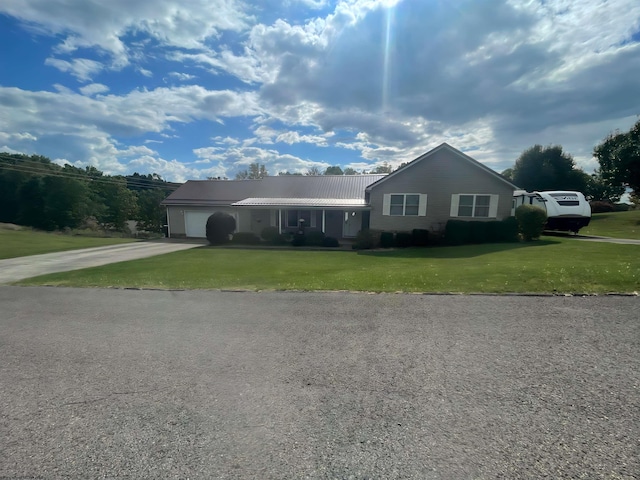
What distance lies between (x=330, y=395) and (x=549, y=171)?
45349 mm

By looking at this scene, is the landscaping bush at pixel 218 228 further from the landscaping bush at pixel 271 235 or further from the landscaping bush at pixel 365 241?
the landscaping bush at pixel 365 241

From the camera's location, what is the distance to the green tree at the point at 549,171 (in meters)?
37.3

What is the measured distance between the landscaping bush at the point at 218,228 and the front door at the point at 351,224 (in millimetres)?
8830

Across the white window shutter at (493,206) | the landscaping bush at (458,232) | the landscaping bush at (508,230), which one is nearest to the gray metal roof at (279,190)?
the landscaping bush at (458,232)

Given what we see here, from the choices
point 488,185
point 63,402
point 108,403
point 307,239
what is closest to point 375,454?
point 108,403

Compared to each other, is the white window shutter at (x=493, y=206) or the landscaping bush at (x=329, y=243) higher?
the white window shutter at (x=493, y=206)

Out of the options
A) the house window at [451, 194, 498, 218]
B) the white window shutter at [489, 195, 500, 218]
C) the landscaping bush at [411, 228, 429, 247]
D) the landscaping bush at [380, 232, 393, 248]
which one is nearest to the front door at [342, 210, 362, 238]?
the landscaping bush at [380, 232, 393, 248]

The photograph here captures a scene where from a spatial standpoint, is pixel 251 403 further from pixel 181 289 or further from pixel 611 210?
pixel 611 210

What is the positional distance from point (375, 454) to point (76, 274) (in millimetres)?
12356

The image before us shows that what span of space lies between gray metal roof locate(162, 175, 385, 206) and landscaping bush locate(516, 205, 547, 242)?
394 inches

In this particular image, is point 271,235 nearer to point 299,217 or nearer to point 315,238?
point 315,238

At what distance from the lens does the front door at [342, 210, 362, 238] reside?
23.5 metres

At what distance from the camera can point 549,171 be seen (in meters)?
36.8

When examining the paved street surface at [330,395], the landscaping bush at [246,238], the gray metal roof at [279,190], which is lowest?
the landscaping bush at [246,238]
